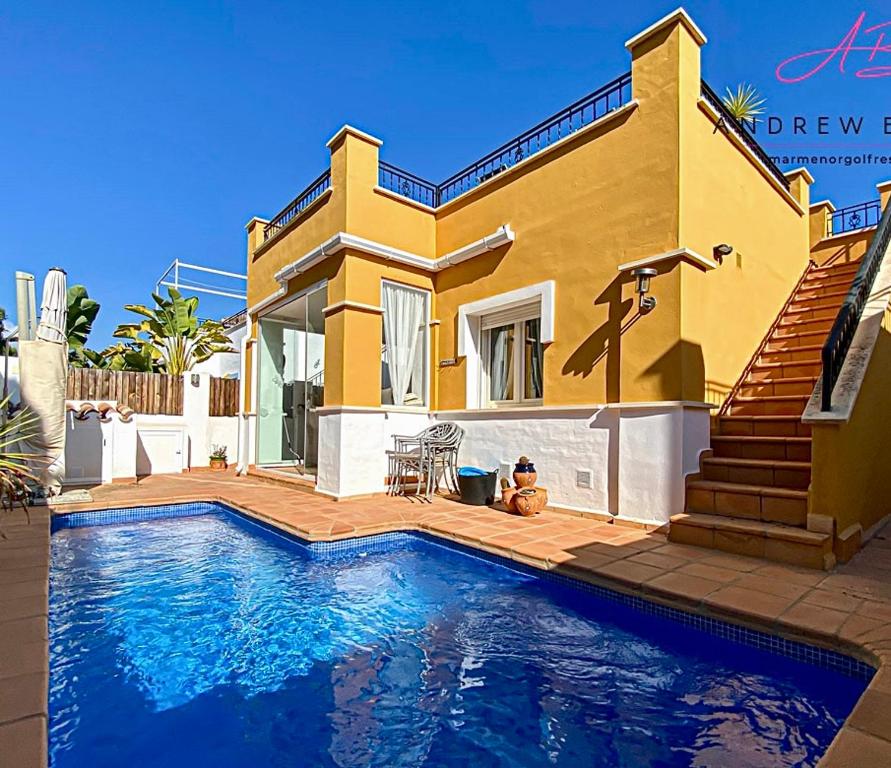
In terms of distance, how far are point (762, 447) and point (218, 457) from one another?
461 inches

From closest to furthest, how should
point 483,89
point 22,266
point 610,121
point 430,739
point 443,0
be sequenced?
point 430,739
point 610,121
point 22,266
point 443,0
point 483,89

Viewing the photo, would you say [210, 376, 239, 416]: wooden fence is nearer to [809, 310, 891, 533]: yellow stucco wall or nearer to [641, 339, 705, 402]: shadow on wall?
[641, 339, 705, 402]: shadow on wall

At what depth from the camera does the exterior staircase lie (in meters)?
4.36

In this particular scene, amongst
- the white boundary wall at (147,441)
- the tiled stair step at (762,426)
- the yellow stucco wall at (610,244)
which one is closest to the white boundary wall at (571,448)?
the yellow stucco wall at (610,244)

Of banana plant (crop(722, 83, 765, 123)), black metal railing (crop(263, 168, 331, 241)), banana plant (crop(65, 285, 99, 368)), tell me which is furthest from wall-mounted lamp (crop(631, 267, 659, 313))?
banana plant (crop(65, 285, 99, 368))

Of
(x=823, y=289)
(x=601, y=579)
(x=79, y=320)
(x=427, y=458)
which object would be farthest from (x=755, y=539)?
(x=79, y=320)

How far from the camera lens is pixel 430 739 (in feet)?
7.66

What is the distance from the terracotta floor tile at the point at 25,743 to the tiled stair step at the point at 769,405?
22.5 feet

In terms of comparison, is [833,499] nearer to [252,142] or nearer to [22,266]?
[22,266]

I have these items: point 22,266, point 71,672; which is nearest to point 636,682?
point 71,672

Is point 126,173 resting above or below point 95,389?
above

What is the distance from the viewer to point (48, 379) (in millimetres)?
6668

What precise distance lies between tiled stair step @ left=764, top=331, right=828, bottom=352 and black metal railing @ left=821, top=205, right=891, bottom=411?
4.04 feet

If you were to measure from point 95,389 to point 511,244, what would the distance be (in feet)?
32.2
